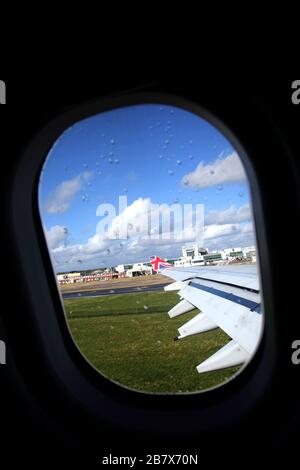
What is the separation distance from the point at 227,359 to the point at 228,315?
0.46 m

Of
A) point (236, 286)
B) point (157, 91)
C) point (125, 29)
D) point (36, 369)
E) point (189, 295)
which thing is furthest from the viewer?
point (189, 295)

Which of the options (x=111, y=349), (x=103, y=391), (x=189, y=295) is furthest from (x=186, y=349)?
(x=103, y=391)

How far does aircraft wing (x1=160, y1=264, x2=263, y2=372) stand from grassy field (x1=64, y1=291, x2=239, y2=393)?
1.59 metres

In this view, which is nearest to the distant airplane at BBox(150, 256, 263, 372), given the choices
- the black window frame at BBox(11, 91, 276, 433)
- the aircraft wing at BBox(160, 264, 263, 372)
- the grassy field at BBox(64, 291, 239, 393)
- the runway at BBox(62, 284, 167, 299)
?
the aircraft wing at BBox(160, 264, 263, 372)

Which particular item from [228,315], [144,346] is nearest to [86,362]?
[228,315]

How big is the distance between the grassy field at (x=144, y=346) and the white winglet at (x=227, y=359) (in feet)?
8.44

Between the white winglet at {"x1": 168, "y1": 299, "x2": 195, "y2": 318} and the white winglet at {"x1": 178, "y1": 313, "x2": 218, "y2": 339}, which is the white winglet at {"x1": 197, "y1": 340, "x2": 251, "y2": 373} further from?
the white winglet at {"x1": 168, "y1": 299, "x2": 195, "y2": 318}

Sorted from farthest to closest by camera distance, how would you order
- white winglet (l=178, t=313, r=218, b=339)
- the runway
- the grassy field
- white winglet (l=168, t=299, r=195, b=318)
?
the runway < the grassy field < white winglet (l=168, t=299, r=195, b=318) < white winglet (l=178, t=313, r=218, b=339)

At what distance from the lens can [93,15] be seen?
1.07 meters

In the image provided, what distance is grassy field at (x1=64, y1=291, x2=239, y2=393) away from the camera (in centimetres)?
632

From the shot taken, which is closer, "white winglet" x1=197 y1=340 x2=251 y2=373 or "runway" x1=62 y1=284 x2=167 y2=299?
"white winglet" x1=197 y1=340 x2=251 y2=373

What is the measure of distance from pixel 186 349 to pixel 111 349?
167cm

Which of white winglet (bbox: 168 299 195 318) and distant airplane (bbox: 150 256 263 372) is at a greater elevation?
distant airplane (bbox: 150 256 263 372)
